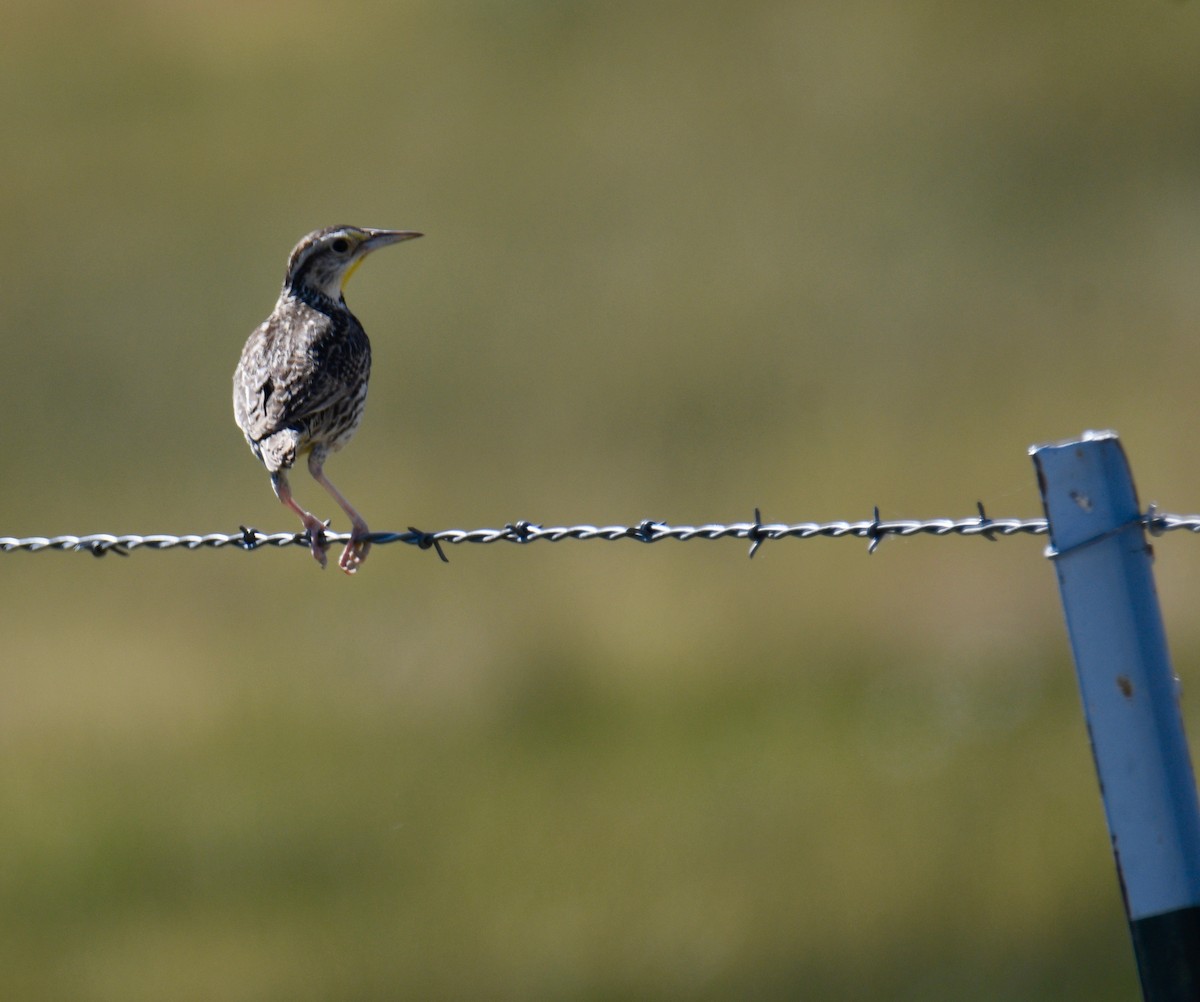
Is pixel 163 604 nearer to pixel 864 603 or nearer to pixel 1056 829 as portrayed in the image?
pixel 864 603

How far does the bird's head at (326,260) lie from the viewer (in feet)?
35.2

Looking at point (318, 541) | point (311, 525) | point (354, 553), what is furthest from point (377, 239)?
point (318, 541)

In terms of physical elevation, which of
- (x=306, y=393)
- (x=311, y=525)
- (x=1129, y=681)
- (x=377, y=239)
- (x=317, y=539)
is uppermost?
(x=377, y=239)

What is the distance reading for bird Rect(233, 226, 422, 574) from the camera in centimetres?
873

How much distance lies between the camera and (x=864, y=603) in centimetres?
1678

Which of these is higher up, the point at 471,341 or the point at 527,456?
the point at 471,341

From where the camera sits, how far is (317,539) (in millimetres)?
7812

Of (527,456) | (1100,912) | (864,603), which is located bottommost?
(1100,912)

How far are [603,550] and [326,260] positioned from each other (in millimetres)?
7920

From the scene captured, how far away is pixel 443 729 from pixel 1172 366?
32.2ft

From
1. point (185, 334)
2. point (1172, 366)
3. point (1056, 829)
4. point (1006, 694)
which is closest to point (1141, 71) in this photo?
point (1172, 366)

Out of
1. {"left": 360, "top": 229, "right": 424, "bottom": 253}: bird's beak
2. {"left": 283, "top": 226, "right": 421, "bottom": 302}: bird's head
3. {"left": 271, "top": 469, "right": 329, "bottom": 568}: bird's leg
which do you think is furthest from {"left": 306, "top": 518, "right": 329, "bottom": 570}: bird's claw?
{"left": 360, "top": 229, "right": 424, "bottom": 253}: bird's beak

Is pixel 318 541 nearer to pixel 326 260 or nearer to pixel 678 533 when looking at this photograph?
pixel 678 533

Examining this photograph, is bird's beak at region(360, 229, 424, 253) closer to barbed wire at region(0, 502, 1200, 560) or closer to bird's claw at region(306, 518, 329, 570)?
bird's claw at region(306, 518, 329, 570)
